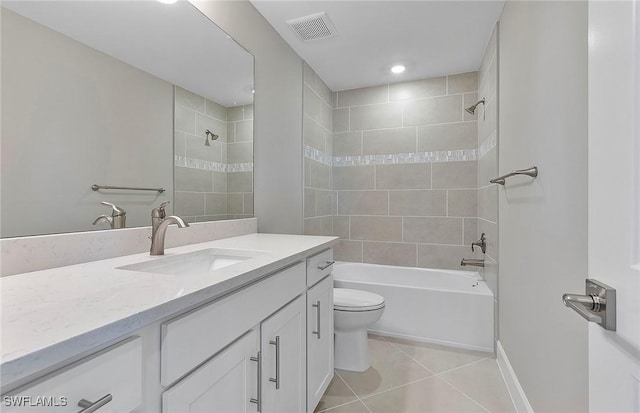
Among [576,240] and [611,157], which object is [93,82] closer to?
[611,157]

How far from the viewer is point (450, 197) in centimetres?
302

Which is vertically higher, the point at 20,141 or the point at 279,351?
the point at 20,141

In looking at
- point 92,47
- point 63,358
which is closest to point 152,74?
point 92,47

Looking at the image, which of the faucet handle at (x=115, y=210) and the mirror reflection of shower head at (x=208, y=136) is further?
the mirror reflection of shower head at (x=208, y=136)

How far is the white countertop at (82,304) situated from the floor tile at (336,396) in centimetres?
111

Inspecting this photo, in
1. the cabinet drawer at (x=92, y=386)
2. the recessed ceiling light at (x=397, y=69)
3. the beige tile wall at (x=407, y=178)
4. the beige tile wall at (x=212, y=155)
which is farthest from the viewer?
the beige tile wall at (x=407, y=178)

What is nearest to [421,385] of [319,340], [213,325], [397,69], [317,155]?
[319,340]

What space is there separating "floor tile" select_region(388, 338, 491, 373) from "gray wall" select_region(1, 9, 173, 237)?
203 centimetres

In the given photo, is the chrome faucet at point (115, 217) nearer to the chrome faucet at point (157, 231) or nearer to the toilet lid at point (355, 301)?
the chrome faucet at point (157, 231)

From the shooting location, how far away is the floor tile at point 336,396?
170cm

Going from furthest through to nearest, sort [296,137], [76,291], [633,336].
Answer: [296,137] < [76,291] < [633,336]

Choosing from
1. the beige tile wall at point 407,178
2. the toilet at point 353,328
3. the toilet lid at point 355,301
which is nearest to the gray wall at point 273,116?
the beige tile wall at point 407,178

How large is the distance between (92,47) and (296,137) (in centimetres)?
161

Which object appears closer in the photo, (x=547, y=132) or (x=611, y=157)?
(x=611, y=157)
